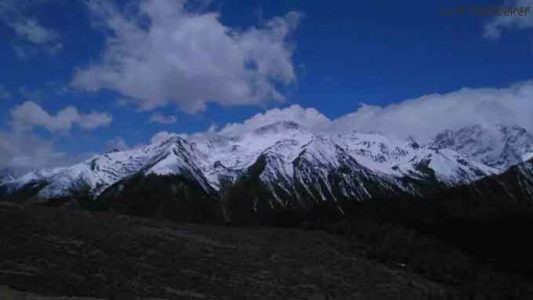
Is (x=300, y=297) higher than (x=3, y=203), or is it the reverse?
(x=3, y=203)

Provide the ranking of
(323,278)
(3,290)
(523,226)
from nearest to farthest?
(3,290) → (323,278) → (523,226)

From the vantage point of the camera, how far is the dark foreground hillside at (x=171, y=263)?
90.1ft

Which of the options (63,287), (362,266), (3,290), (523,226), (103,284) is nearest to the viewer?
(3,290)

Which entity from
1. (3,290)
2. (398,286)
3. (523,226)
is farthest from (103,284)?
(523,226)

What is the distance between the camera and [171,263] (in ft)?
110

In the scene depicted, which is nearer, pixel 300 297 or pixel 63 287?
pixel 63 287

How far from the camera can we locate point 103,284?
2712cm

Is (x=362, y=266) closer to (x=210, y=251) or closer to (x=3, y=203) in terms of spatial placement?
(x=210, y=251)

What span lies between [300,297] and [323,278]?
5.13m

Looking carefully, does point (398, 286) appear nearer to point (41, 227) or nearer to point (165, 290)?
point (165, 290)

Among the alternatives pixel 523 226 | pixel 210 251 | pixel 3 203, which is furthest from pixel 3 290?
pixel 523 226

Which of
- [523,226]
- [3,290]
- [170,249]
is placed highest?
[523,226]

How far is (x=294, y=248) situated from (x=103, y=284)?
17825 millimetres

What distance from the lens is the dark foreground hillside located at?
27456 millimetres
